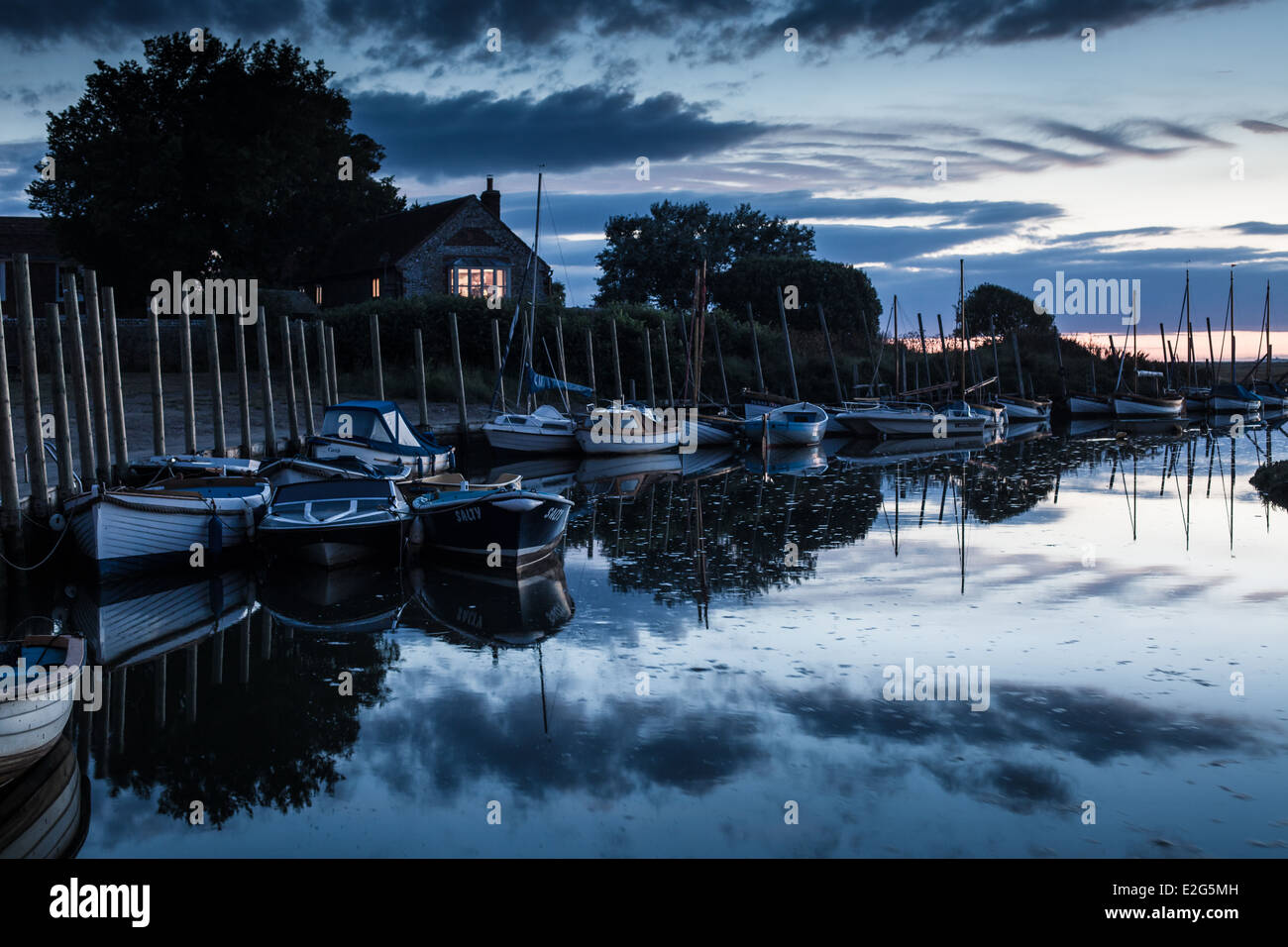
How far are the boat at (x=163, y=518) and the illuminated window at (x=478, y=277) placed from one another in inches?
1435

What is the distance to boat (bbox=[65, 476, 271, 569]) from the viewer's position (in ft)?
51.1

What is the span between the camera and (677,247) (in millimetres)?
74312

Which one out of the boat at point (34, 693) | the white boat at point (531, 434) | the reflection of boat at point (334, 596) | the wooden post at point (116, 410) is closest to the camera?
the boat at point (34, 693)

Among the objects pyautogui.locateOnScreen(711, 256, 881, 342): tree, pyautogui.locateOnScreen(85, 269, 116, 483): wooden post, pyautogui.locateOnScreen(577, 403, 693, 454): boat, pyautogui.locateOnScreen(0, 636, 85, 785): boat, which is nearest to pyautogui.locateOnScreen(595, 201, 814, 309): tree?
pyautogui.locateOnScreen(711, 256, 881, 342): tree

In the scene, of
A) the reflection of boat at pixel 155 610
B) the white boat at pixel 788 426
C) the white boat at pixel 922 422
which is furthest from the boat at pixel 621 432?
the reflection of boat at pixel 155 610

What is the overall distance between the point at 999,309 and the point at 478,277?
5658cm

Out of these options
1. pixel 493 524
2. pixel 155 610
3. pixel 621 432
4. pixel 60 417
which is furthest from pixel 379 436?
pixel 155 610

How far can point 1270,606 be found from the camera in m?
14.1

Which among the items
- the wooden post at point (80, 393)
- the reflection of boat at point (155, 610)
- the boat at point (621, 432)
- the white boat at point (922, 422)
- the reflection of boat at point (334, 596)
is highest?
the wooden post at point (80, 393)

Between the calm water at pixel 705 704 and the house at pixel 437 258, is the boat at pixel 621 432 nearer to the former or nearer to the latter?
the calm water at pixel 705 704

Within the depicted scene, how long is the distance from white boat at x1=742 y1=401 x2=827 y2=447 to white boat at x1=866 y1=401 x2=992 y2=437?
5.17 metres

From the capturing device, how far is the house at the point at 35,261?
146 ft

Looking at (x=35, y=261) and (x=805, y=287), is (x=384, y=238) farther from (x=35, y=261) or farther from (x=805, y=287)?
(x=805, y=287)

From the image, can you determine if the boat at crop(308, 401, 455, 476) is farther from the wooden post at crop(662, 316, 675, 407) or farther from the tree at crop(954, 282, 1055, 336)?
the tree at crop(954, 282, 1055, 336)
